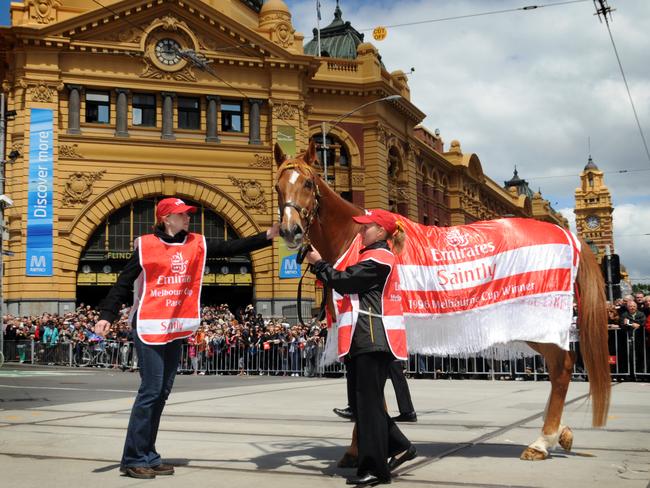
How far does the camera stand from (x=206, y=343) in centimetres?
2516

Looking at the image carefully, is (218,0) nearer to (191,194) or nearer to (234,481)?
(191,194)

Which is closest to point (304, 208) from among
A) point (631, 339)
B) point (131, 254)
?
point (631, 339)

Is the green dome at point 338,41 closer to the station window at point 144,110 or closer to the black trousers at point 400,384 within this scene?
the station window at point 144,110

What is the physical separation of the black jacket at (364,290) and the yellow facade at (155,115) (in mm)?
28931

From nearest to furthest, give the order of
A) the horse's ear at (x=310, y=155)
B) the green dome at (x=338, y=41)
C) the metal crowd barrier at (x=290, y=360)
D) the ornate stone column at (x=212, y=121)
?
the horse's ear at (x=310, y=155)
the metal crowd barrier at (x=290, y=360)
the ornate stone column at (x=212, y=121)
the green dome at (x=338, y=41)

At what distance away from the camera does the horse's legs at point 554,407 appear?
247 inches

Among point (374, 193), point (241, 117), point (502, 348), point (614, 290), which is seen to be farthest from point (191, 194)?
point (502, 348)

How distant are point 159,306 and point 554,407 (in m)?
3.44

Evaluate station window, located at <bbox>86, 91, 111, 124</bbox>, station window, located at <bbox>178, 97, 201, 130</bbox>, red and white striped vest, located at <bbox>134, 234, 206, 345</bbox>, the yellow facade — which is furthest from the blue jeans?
station window, located at <bbox>178, 97, 201, 130</bbox>

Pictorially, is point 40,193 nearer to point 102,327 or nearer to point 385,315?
point 102,327

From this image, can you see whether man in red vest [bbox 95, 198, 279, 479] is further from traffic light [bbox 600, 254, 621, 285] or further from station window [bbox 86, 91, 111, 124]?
station window [bbox 86, 91, 111, 124]

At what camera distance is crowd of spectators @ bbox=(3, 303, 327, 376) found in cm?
2305

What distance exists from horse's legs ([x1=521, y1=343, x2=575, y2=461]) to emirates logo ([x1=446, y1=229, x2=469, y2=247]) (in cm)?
112

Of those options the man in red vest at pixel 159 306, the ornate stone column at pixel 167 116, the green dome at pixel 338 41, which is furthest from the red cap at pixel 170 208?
the green dome at pixel 338 41
